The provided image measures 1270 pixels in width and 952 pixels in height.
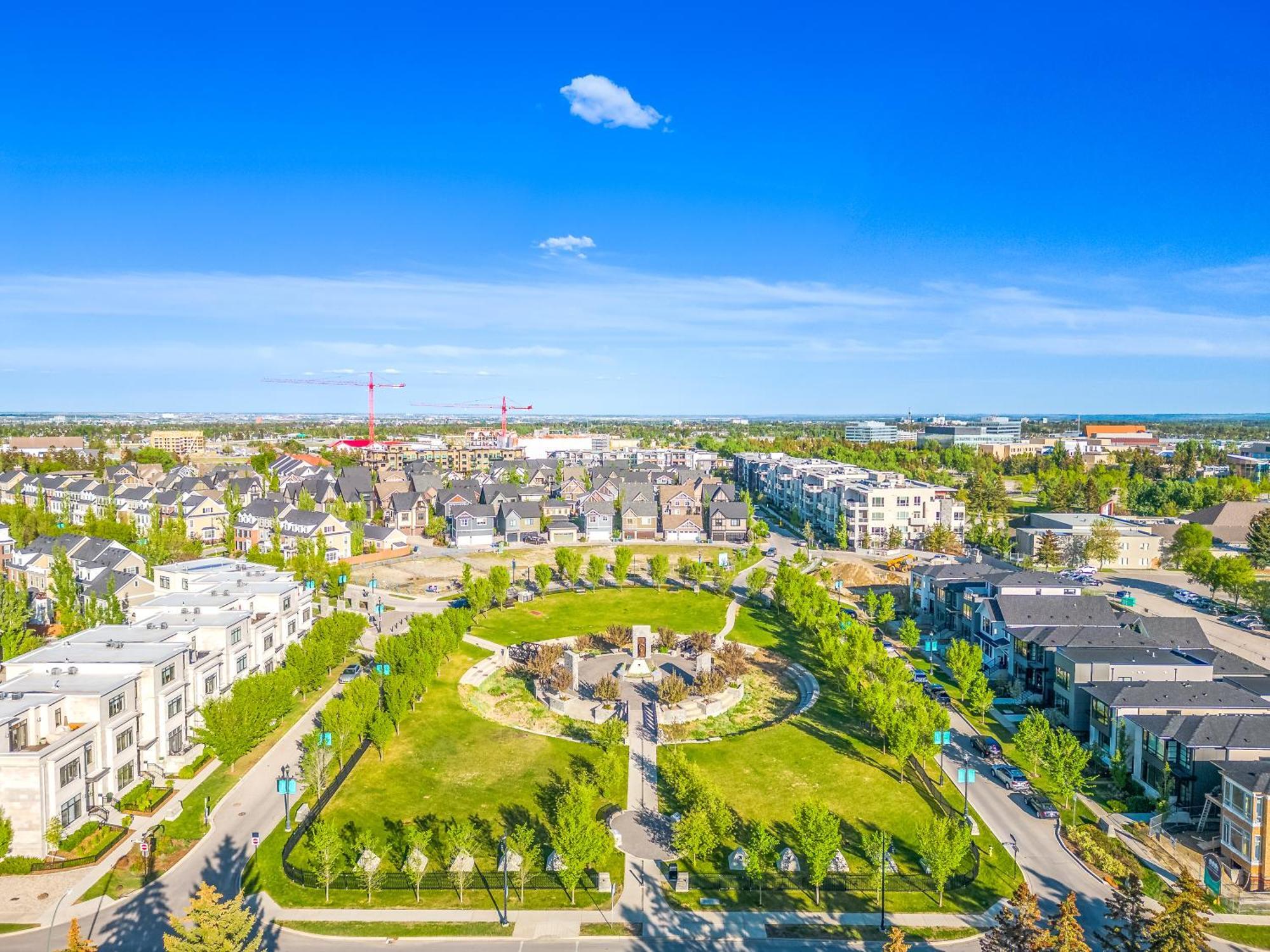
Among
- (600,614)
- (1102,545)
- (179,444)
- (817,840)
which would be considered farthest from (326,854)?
(179,444)

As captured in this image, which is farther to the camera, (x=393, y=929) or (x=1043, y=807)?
(x=1043, y=807)

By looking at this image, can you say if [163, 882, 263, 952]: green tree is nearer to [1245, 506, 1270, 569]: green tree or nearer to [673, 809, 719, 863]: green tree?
[673, 809, 719, 863]: green tree

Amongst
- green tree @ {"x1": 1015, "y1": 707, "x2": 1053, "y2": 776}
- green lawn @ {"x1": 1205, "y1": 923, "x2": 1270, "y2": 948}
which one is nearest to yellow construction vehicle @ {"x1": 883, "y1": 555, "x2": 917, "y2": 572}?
green tree @ {"x1": 1015, "y1": 707, "x2": 1053, "y2": 776}

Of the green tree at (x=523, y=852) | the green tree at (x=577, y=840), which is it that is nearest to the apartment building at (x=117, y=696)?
the green tree at (x=523, y=852)

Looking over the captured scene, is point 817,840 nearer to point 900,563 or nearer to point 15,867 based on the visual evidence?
point 15,867

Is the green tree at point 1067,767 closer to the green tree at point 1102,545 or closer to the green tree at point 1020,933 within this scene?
the green tree at point 1020,933

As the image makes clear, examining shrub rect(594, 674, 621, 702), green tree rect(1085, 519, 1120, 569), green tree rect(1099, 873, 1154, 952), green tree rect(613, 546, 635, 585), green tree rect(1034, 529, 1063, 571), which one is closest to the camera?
green tree rect(1099, 873, 1154, 952)
